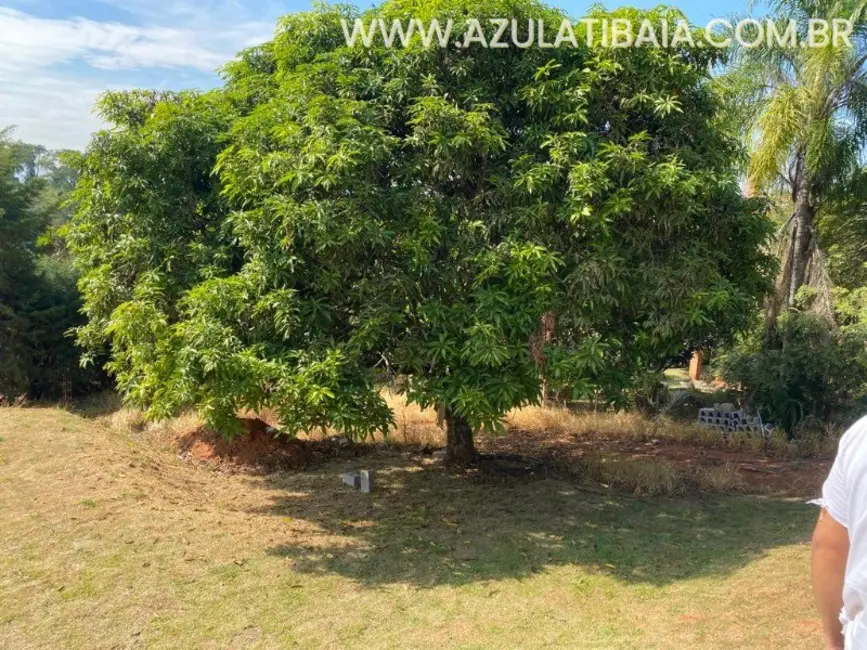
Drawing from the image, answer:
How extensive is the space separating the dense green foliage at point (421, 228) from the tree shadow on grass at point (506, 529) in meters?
1.17

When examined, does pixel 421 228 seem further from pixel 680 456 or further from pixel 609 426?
pixel 609 426

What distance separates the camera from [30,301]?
14.3m

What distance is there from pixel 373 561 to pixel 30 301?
11957 mm

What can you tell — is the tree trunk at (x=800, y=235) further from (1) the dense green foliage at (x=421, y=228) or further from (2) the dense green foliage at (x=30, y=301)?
(2) the dense green foliage at (x=30, y=301)

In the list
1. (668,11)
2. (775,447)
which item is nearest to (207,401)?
(668,11)

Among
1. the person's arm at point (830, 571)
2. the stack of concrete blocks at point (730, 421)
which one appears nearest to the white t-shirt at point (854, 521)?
the person's arm at point (830, 571)

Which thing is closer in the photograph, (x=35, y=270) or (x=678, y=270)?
(x=678, y=270)

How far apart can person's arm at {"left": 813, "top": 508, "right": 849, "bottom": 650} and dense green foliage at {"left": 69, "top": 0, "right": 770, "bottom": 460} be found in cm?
346

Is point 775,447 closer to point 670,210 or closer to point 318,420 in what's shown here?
point 670,210

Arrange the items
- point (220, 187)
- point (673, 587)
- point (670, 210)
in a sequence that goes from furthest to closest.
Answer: point (220, 187) → point (670, 210) → point (673, 587)

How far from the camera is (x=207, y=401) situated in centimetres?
538

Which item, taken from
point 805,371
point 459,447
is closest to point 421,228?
point 459,447

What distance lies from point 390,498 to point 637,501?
8.79ft

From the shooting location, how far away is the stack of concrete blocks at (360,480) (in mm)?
7594
